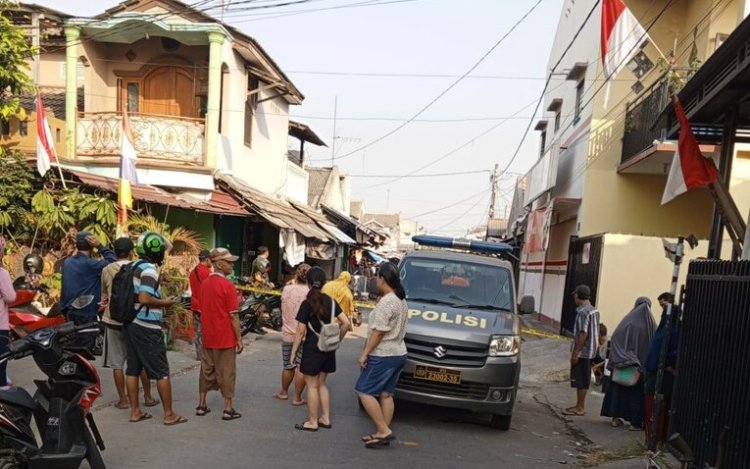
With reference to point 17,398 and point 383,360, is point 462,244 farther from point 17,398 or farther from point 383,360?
point 17,398

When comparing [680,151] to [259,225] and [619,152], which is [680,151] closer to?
[619,152]

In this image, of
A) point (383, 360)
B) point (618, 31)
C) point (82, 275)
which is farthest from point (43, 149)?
point (618, 31)

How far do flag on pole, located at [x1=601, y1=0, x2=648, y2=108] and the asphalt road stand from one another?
7.25 meters

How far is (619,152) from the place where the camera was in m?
14.8

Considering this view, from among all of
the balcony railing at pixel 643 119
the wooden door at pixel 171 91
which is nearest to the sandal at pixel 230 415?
the balcony railing at pixel 643 119

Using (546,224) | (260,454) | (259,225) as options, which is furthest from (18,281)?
(546,224)

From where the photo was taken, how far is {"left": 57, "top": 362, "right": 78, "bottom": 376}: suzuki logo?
422 cm

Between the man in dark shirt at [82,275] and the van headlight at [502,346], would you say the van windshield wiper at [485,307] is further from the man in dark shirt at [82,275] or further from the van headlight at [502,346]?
the man in dark shirt at [82,275]

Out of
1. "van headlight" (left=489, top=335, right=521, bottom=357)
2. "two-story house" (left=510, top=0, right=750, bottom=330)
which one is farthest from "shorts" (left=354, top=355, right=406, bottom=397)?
"two-story house" (left=510, top=0, right=750, bottom=330)

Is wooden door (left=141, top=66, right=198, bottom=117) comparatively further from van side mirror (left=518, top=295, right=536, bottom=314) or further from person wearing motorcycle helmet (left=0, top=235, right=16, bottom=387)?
van side mirror (left=518, top=295, right=536, bottom=314)

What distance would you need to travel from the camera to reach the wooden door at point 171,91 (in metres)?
15.3

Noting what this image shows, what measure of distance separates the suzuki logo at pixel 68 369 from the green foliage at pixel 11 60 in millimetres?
6448

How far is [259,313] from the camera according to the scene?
13039mm

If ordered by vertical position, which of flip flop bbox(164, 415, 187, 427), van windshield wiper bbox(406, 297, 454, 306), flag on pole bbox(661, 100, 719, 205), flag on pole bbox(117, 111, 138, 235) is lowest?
flip flop bbox(164, 415, 187, 427)
